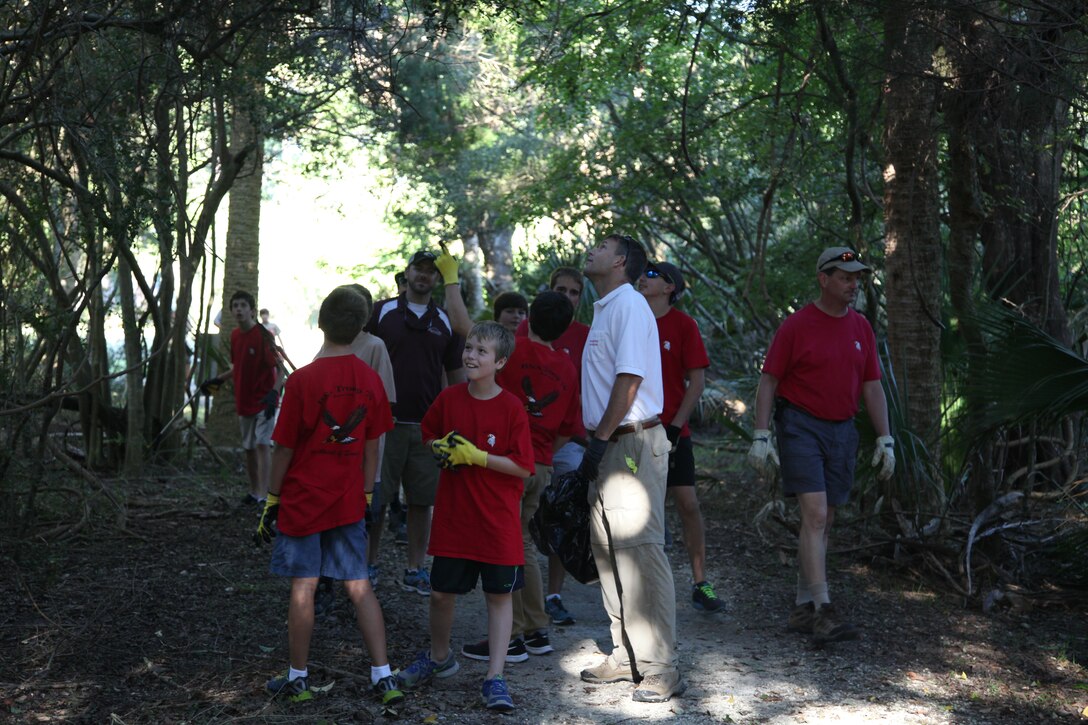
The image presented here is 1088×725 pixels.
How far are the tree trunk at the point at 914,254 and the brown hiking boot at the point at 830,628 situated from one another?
1782mm

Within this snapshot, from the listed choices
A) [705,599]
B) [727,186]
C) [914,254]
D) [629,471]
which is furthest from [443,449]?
[727,186]

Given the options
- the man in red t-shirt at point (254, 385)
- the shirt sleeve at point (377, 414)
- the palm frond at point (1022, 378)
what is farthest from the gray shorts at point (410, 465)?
the palm frond at point (1022, 378)

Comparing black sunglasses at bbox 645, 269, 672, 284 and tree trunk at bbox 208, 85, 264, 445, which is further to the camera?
tree trunk at bbox 208, 85, 264, 445

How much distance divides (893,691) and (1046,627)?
162cm

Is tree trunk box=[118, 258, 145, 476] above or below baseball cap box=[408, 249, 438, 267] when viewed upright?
below

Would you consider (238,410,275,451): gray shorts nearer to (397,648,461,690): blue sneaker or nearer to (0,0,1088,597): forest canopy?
(0,0,1088,597): forest canopy

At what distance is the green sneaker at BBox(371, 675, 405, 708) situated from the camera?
464cm

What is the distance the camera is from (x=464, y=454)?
15.4ft

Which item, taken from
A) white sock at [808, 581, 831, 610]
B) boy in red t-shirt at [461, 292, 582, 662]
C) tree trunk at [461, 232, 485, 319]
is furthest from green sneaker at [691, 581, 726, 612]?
tree trunk at [461, 232, 485, 319]

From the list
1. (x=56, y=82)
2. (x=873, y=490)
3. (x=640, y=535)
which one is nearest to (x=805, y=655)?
(x=640, y=535)

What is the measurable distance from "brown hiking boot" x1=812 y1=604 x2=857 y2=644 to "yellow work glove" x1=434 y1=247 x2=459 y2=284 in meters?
2.73

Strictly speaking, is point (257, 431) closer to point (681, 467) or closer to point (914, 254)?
point (681, 467)

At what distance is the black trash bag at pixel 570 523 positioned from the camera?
5.30 m

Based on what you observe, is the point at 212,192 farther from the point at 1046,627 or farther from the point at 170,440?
the point at 1046,627
